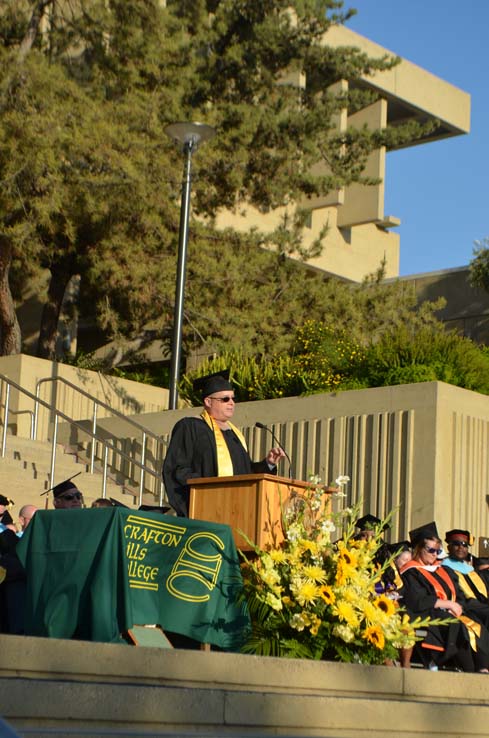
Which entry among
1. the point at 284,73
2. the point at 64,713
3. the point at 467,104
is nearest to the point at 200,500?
the point at 64,713

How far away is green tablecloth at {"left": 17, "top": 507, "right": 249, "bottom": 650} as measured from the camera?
23.8ft

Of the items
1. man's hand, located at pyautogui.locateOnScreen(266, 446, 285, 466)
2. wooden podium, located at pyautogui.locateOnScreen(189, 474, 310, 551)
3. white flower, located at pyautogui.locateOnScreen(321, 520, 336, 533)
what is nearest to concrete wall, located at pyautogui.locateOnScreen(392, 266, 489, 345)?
man's hand, located at pyautogui.locateOnScreen(266, 446, 285, 466)

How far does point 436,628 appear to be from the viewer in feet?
30.8

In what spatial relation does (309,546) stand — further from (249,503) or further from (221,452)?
(221,452)

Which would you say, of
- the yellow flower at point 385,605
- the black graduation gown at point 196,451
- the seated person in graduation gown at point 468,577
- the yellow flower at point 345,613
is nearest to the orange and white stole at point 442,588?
the seated person in graduation gown at point 468,577

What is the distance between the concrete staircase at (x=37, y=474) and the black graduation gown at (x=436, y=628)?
6253 mm

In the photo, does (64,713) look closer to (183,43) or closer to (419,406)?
(419,406)

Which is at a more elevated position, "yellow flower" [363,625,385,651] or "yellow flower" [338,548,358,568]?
"yellow flower" [338,548,358,568]

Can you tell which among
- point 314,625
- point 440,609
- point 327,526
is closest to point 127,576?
point 314,625

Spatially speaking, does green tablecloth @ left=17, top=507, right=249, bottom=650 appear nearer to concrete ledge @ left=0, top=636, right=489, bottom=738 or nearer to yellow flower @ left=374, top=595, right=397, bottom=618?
concrete ledge @ left=0, top=636, right=489, bottom=738

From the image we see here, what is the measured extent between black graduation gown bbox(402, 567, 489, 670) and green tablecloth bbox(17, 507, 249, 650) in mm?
2200

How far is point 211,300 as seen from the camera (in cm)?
2228

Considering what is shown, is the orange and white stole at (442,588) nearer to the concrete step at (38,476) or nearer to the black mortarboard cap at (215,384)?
the black mortarboard cap at (215,384)

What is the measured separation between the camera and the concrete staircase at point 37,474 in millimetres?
15273
